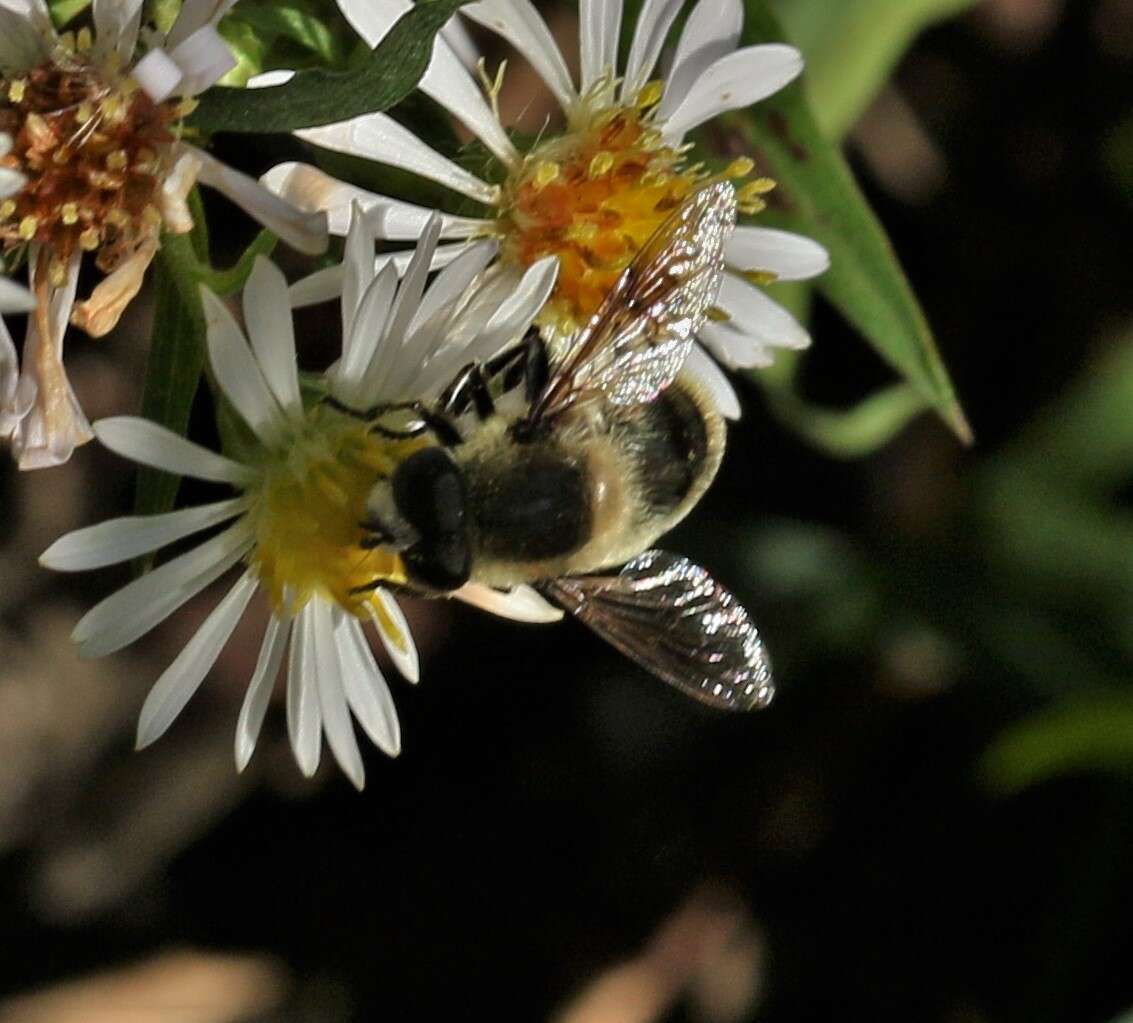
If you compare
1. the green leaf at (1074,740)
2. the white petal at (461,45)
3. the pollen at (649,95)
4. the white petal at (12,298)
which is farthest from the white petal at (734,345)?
the green leaf at (1074,740)

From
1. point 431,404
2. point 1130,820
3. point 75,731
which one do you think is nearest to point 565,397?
point 431,404

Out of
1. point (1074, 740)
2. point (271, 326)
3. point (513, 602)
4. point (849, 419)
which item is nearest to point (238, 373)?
point (271, 326)

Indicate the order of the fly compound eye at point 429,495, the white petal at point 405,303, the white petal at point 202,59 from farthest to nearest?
1. the fly compound eye at point 429,495
2. the white petal at point 405,303
3. the white petal at point 202,59

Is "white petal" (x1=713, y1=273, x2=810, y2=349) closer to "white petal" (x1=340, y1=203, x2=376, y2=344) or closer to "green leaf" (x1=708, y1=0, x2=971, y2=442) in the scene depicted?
"green leaf" (x1=708, y1=0, x2=971, y2=442)

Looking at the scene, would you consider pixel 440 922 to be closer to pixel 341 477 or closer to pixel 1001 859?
pixel 1001 859

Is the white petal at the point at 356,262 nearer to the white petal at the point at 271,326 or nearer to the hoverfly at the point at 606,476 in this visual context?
the white petal at the point at 271,326

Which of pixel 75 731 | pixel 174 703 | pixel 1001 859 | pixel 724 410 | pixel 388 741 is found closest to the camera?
pixel 174 703

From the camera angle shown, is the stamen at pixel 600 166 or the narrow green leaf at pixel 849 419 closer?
the stamen at pixel 600 166

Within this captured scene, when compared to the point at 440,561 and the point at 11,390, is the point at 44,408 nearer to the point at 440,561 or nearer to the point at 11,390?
the point at 11,390
